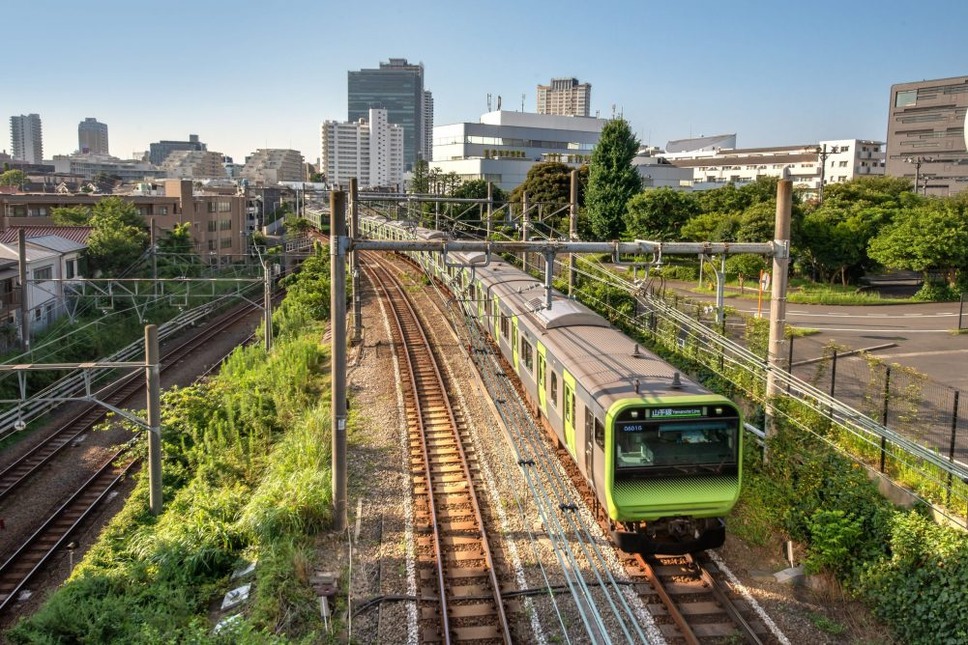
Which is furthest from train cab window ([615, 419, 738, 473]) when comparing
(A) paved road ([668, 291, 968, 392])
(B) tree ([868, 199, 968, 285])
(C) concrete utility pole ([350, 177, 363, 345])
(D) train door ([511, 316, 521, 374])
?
(B) tree ([868, 199, 968, 285])

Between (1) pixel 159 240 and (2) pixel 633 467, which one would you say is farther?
(1) pixel 159 240

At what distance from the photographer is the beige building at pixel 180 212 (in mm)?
43881

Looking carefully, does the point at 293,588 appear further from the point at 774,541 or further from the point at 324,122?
the point at 324,122

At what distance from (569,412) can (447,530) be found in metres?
2.46

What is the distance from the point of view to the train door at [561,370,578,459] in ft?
36.3

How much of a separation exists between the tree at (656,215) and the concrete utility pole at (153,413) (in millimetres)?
28531

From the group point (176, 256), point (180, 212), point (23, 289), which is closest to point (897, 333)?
point (23, 289)

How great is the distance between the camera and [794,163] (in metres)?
94.1

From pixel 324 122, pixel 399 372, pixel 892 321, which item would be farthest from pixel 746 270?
pixel 324 122

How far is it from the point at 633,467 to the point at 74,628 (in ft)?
22.9

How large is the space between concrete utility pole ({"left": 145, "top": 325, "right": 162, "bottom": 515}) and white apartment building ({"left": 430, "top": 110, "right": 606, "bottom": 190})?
63.7 meters

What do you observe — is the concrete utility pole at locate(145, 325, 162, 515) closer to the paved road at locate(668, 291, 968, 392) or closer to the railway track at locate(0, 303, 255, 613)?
the railway track at locate(0, 303, 255, 613)

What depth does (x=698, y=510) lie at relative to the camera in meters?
9.22

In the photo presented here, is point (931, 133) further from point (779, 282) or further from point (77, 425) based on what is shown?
point (77, 425)
